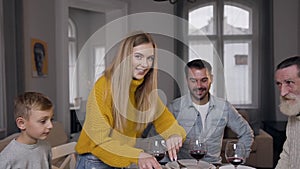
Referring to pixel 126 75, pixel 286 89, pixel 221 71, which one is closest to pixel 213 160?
pixel 286 89

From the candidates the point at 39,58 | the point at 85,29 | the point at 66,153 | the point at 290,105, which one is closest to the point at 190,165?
the point at 290,105

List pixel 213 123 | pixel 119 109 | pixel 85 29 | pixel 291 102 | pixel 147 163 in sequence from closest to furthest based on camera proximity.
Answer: pixel 147 163
pixel 119 109
pixel 291 102
pixel 213 123
pixel 85 29

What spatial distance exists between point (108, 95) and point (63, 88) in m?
2.89

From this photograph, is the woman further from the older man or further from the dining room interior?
the dining room interior

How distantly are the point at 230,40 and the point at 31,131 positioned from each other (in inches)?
195

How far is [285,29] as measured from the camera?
565cm

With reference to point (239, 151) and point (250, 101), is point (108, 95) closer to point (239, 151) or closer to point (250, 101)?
point (239, 151)

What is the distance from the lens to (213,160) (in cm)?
203

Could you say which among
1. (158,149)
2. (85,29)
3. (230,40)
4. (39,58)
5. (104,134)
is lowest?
(158,149)

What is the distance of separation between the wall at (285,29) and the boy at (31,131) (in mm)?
4880

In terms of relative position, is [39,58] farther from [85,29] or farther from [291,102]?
[85,29]

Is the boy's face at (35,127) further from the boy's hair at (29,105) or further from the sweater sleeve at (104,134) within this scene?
the sweater sleeve at (104,134)

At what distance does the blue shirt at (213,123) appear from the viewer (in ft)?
6.78

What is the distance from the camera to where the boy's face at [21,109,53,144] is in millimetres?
1416
